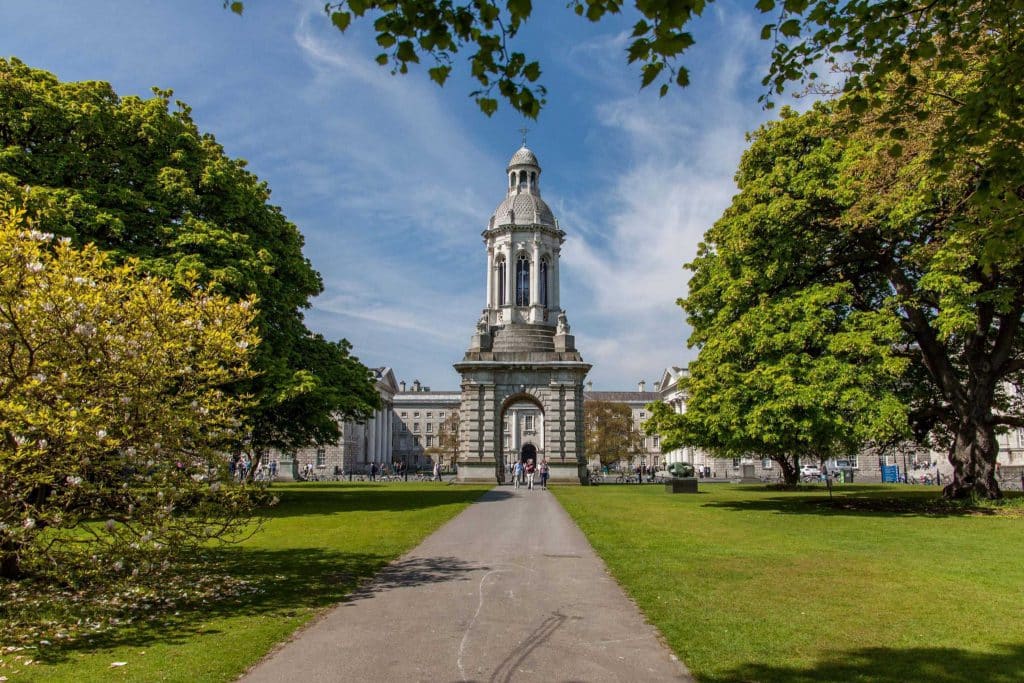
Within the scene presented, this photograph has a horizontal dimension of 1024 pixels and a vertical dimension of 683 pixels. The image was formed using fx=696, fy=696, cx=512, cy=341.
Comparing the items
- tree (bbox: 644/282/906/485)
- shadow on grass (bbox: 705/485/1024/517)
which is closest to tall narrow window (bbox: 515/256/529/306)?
shadow on grass (bbox: 705/485/1024/517)

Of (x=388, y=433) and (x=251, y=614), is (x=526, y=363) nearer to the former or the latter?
(x=251, y=614)

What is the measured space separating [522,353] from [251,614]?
37643 millimetres

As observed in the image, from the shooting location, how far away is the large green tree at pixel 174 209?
22141 mm

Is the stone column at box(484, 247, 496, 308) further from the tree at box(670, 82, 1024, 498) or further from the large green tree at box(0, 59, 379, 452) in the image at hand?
the tree at box(670, 82, 1024, 498)

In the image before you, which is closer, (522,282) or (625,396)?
(522,282)

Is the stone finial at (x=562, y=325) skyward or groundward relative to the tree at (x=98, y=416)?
skyward

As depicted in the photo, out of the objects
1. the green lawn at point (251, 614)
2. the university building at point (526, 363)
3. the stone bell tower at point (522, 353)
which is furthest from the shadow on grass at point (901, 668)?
the stone bell tower at point (522, 353)

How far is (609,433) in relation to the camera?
83000mm

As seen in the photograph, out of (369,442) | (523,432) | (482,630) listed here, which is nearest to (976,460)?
(482,630)

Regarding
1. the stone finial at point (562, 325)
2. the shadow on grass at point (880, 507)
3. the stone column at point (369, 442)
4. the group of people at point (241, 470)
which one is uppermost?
the stone finial at point (562, 325)

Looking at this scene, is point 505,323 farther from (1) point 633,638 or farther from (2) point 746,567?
(1) point 633,638

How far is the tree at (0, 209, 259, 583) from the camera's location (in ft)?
28.3

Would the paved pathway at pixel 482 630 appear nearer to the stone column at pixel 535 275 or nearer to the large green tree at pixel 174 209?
the large green tree at pixel 174 209

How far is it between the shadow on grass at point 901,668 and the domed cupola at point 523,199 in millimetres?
49153
